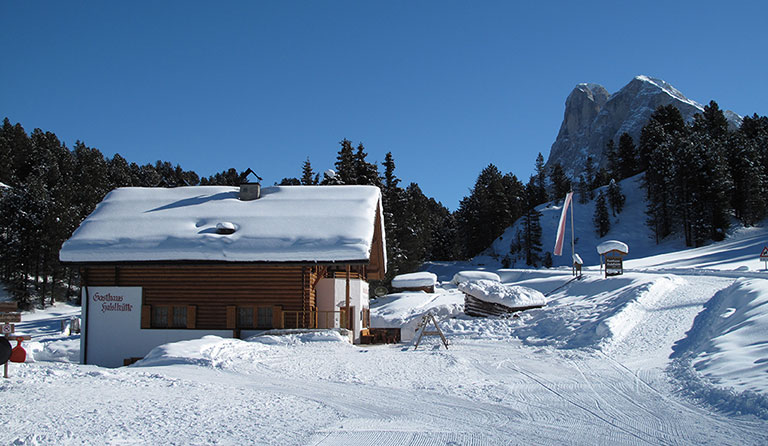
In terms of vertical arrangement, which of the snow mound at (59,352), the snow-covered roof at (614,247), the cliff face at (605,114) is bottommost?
the snow mound at (59,352)

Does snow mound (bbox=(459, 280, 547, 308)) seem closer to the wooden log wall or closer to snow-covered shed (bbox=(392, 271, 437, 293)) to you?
the wooden log wall

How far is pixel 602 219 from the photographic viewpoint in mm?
71438

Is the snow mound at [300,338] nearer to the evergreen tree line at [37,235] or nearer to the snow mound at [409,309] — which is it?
the snow mound at [409,309]

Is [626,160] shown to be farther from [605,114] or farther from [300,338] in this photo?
[605,114]

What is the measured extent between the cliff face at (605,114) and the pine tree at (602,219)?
293 ft

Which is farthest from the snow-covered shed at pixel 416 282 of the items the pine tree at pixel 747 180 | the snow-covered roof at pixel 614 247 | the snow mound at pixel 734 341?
the pine tree at pixel 747 180

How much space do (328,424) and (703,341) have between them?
9931 millimetres

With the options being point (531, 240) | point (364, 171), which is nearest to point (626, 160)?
point (531, 240)

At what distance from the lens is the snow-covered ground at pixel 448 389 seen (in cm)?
664

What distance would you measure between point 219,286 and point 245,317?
145 centimetres

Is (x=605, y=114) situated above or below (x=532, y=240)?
above

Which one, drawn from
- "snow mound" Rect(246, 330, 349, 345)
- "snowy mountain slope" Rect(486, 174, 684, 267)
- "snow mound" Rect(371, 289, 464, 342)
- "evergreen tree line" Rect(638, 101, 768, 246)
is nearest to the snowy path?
"snow mound" Rect(246, 330, 349, 345)

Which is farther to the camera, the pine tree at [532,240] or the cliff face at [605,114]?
the cliff face at [605,114]

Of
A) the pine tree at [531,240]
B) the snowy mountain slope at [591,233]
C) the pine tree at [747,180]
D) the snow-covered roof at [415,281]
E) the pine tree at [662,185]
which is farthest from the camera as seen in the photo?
the pine tree at [531,240]
